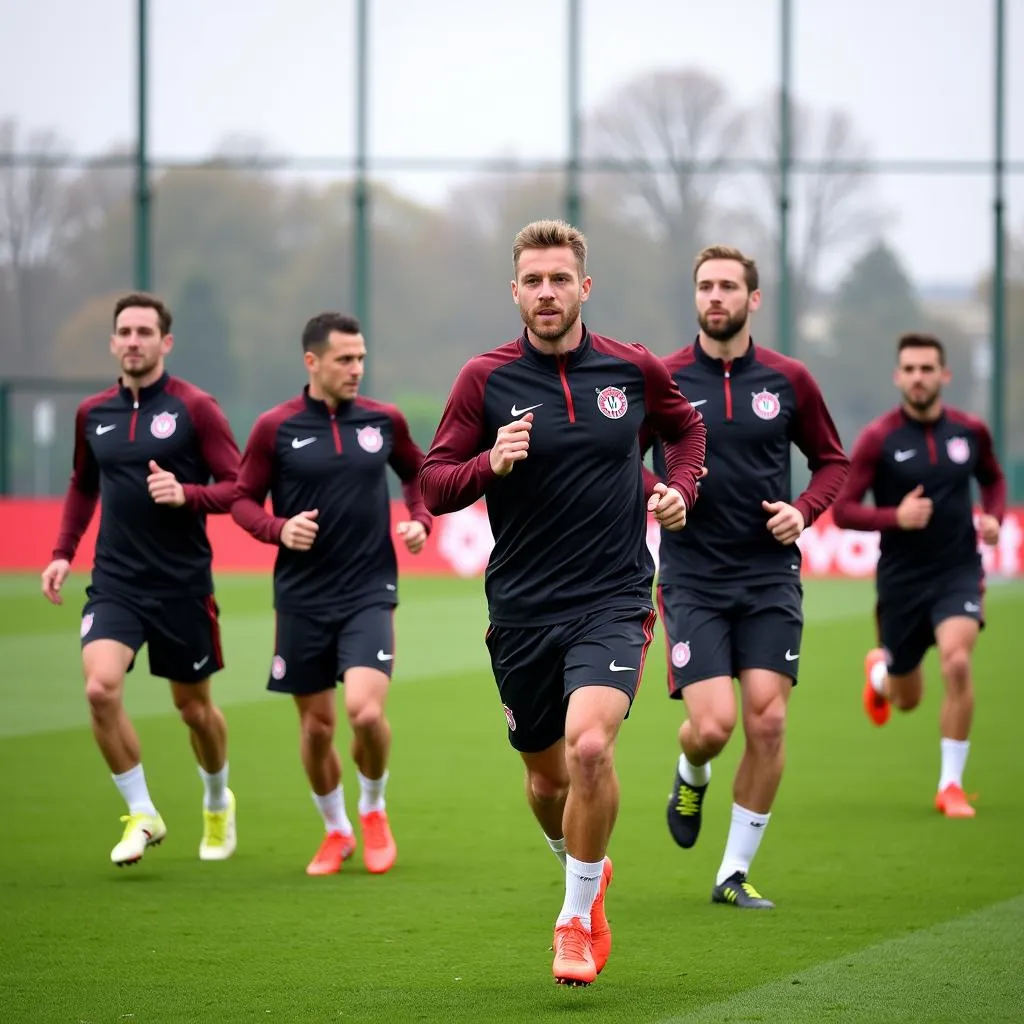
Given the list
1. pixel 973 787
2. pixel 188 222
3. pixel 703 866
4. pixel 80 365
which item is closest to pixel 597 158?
pixel 188 222

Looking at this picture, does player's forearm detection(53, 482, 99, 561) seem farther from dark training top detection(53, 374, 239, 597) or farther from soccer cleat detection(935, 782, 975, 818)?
soccer cleat detection(935, 782, 975, 818)

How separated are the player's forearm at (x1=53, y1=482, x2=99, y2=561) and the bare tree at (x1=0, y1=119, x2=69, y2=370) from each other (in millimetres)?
24178

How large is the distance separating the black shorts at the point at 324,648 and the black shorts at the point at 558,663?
1776 millimetres

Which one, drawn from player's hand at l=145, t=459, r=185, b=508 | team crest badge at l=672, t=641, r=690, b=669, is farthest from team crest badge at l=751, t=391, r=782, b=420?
player's hand at l=145, t=459, r=185, b=508

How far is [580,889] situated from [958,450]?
498cm

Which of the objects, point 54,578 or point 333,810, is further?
point 54,578

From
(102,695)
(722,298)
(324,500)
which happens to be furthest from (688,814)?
(102,695)

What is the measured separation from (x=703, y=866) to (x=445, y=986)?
2414mm

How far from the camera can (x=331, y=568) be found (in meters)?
8.31

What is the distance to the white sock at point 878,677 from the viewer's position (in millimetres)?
11117

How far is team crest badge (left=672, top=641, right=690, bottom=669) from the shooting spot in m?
7.64

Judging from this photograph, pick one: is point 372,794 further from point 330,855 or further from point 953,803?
point 953,803

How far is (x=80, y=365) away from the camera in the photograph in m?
32.2

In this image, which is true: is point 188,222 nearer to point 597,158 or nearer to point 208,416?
point 597,158
